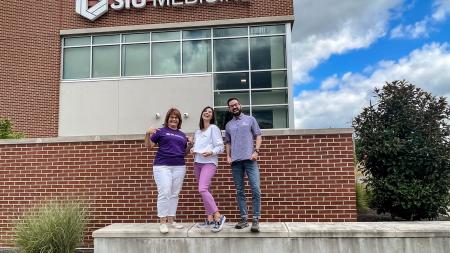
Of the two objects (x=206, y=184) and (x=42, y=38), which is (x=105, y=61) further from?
(x=206, y=184)

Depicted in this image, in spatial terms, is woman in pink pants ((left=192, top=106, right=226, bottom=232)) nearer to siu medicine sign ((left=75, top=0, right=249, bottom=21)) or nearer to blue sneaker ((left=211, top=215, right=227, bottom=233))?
blue sneaker ((left=211, top=215, right=227, bottom=233))

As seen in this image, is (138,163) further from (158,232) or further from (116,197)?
(158,232)

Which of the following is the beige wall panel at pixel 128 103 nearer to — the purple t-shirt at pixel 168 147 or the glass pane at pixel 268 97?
the glass pane at pixel 268 97

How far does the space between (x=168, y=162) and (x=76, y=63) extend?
11.9 metres

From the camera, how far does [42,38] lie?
16062 mm

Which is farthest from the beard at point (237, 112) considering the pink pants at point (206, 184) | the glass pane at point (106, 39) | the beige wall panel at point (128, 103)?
the glass pane at point (106, 39)

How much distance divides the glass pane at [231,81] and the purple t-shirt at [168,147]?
9.49 metres

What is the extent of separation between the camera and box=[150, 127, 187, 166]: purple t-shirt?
577cm

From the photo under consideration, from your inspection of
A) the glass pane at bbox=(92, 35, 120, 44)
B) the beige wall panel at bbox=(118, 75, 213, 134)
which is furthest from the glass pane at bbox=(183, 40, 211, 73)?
the glass pane at bbox=(92, 35, 120, 44)

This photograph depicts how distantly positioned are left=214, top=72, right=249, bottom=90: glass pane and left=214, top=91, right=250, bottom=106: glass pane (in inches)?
7.4

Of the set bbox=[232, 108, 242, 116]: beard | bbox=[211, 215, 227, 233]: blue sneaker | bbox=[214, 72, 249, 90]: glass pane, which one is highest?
bbox=[214, 72, 249, 90]: glass pane

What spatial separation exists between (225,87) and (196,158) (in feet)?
31.4

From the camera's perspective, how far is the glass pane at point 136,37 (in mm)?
15789

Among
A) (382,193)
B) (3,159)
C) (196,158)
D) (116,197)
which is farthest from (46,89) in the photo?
(382,193)
